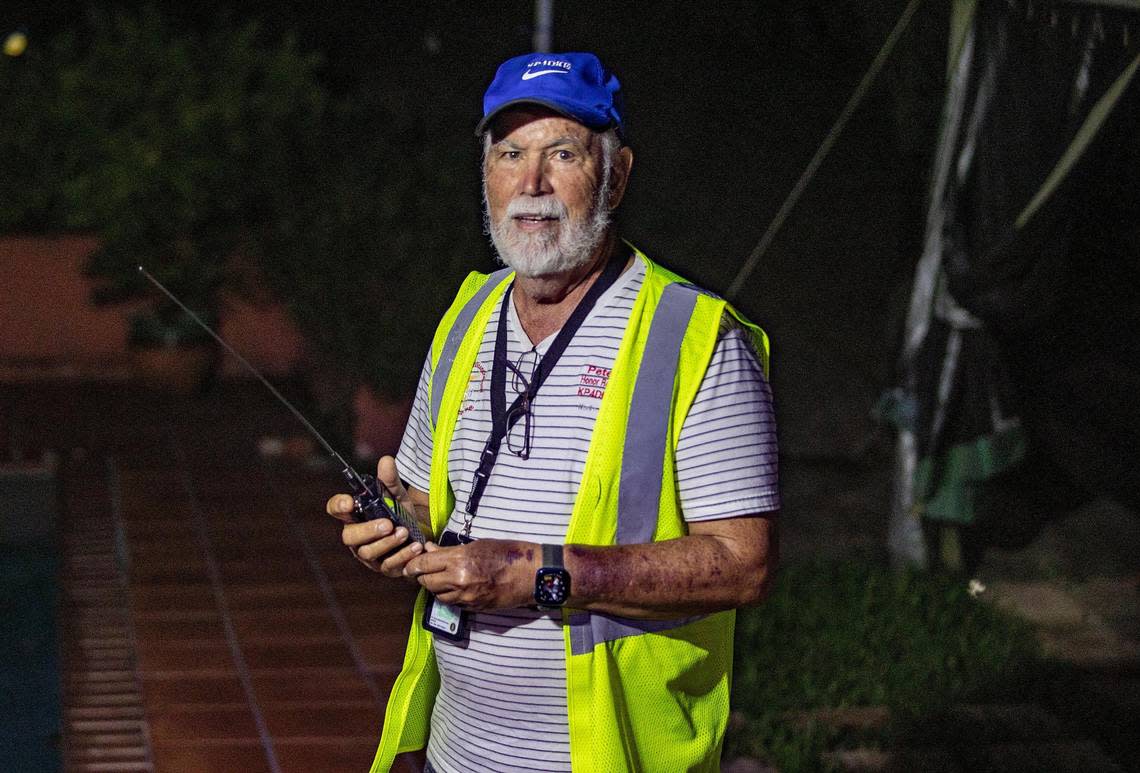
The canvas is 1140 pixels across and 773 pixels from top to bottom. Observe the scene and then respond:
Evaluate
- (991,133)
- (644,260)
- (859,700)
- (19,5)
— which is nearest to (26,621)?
(859,700)

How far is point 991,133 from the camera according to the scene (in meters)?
5.62

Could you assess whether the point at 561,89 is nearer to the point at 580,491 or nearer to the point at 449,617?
the point at 580,491

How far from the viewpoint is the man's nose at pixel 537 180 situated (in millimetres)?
2602

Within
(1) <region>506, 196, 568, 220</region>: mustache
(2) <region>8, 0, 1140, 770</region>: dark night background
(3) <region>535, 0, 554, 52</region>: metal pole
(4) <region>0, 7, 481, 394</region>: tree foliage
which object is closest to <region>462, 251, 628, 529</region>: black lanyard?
(1) <region>506, 196, 568, 220</region>: mustache

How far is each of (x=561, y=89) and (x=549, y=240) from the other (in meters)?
0.24

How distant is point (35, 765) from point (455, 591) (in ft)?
Answer: 12.4

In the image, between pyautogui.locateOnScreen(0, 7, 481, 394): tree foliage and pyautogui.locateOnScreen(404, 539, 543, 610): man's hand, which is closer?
pyautogui.locateOnScreen(404, 539, 543, 610): man's hand

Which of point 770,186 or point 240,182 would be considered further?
point 240,182

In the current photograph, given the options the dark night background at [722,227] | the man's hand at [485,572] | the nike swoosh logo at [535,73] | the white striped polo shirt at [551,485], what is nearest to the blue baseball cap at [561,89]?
the nike swoosh logo at [535,73]

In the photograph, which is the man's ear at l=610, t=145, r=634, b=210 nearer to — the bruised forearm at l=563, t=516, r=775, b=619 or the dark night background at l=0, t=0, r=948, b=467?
the bruised forearm at l=563, t=516, r=775, b=619

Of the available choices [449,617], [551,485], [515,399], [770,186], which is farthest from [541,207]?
[770,186]

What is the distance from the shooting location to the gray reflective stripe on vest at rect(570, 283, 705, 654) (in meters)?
2.44

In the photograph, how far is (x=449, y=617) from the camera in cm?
262

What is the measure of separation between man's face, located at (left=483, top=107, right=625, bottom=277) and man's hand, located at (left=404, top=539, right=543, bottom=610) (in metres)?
0.51
